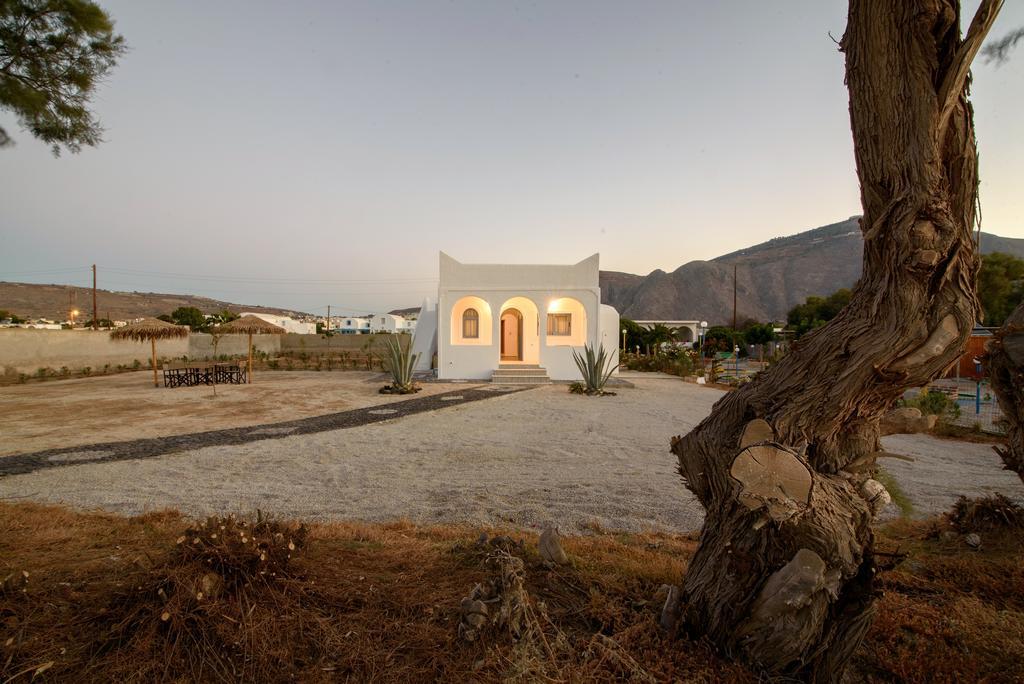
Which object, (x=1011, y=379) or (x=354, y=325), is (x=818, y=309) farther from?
(x=354, y=325)

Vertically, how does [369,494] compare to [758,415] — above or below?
below

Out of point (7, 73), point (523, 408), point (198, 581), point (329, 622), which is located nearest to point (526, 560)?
point (329, 622)

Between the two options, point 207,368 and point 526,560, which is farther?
point 207,368

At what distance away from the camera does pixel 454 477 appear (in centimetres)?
Answer: 480

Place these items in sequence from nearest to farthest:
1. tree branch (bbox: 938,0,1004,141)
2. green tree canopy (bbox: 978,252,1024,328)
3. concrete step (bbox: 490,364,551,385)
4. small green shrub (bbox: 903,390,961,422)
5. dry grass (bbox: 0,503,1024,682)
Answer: tree branch (bbox: 938,0,1004,141) → dry grass (bbox: 0,503,1024,682) → small green shrub (bbox: 903,390,961,422) → concrete step (bbox: 490,364,551,385) → green tree canopy (bbox: 978,252,1024,328)

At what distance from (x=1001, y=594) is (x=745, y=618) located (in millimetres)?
1683

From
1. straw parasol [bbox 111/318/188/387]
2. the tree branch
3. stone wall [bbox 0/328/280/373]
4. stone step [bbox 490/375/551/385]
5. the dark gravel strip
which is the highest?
the tree branch

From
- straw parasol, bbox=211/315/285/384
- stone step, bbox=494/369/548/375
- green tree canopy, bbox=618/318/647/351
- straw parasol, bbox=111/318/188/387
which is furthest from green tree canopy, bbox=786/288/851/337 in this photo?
straw parasol, bbox=111/318/188/387

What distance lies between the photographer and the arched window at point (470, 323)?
16.1 metres

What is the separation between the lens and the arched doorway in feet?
57.7

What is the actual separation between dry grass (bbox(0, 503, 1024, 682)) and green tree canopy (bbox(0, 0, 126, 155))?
372 cm

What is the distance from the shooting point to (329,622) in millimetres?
1904

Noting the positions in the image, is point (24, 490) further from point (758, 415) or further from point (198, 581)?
point (758, 415)

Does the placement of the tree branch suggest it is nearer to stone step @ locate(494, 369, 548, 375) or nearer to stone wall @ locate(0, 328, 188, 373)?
stone step @ locate(494, 369, 548, 375)
